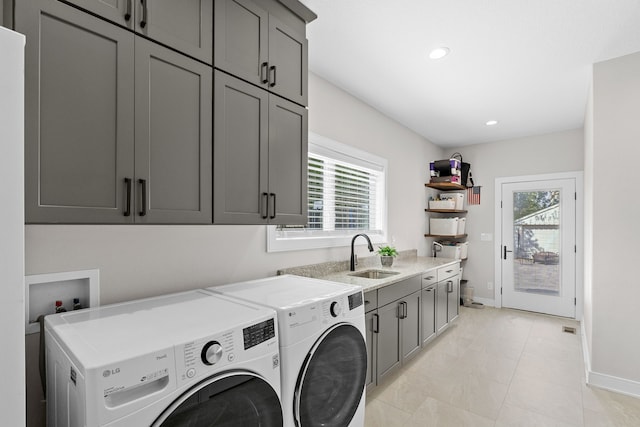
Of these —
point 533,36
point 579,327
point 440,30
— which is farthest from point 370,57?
point 579,327

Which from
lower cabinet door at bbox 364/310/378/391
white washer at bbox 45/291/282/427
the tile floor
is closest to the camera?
white washer at bbox 45/291/282/427

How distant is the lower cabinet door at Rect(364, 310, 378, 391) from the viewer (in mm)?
2381

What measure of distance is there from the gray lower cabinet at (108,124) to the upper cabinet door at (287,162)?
0.41 meters

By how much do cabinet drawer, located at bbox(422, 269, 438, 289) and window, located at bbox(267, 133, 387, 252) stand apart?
0.65 metres

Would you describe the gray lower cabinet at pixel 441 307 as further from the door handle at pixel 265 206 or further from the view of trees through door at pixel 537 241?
the door handle at pixel 265 206

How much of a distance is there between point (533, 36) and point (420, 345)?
2675mm

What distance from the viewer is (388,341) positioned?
2.62 metres

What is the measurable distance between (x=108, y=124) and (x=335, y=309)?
1.27 meters

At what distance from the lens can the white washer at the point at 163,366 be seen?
88 centimetres

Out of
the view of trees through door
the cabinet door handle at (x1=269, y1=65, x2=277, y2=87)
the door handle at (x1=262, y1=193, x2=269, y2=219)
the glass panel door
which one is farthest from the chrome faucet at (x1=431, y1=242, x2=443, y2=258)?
the cabinet door handle at (x1=269, y1=65, x2=277, y2=87)

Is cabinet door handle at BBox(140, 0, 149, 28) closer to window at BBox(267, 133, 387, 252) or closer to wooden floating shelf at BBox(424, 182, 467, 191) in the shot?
window at BBox(267, 133, 387, 252)

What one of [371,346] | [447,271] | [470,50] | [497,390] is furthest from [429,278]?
[470,50]

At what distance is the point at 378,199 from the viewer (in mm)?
3811

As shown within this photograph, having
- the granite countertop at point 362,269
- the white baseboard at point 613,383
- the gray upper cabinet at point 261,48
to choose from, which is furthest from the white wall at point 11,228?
the white baseboard at point 613,383
